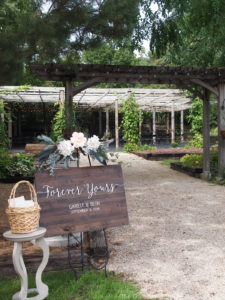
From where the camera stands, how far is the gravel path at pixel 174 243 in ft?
8.26

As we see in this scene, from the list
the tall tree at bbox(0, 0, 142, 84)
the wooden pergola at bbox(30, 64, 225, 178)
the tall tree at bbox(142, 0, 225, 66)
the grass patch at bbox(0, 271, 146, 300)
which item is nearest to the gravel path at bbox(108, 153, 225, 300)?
the grass patch at bbox(0, 271, 146, 300)

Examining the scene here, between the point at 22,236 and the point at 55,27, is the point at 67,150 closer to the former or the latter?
the point at 22,236

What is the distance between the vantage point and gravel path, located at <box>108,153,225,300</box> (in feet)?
8.26

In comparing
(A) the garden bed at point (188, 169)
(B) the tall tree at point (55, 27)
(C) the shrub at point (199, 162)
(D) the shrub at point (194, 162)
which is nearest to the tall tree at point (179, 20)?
(B) the tall tree at point (55, 27)

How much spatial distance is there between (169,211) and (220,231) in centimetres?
109

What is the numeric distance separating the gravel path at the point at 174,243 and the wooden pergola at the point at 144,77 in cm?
190

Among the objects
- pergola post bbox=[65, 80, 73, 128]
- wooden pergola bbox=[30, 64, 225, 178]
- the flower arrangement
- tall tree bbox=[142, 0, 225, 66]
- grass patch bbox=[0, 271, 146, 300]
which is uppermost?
tall tree bbox=[142, 0, 225, 66]

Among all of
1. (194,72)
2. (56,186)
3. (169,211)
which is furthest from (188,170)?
(56,186)

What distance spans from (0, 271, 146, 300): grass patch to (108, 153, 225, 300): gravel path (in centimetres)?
16

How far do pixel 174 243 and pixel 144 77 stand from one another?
434 centimetres

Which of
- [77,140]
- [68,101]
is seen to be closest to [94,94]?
[68,101]

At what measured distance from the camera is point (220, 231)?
3.89 m

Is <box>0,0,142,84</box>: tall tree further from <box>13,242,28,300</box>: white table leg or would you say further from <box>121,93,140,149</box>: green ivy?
<box>121,93,140,149</box>: green ivy

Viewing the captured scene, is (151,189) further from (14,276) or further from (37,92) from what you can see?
(37,92)
